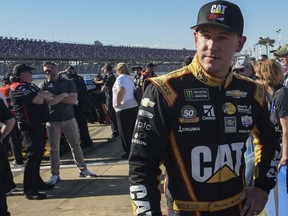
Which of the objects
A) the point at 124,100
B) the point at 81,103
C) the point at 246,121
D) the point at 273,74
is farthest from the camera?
the point at 81,103

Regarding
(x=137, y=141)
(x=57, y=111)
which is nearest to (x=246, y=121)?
(x=137, y=141)

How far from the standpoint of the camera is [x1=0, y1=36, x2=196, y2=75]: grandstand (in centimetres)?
4829

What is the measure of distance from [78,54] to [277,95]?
61821mm

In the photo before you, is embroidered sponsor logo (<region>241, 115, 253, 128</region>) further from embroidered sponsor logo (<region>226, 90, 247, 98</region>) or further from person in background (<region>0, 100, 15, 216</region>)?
person in background (<region>0, 100, 15, 216</region>)

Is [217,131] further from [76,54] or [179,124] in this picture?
[76,54]

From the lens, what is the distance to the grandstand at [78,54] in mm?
48294

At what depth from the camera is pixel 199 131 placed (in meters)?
1.93

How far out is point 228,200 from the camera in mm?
2018

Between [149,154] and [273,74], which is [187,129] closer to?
[149,154]

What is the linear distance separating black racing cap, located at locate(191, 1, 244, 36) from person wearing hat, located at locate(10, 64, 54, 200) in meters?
4.15

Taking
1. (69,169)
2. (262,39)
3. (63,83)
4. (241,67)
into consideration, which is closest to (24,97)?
(63,83)

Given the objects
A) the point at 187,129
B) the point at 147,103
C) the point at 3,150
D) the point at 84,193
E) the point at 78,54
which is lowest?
the point at 84,193

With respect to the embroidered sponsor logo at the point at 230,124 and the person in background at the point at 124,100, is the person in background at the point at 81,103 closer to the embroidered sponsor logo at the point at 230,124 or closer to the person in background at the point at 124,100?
the person in background at the point at 124,100

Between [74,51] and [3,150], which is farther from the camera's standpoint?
[74,51]
